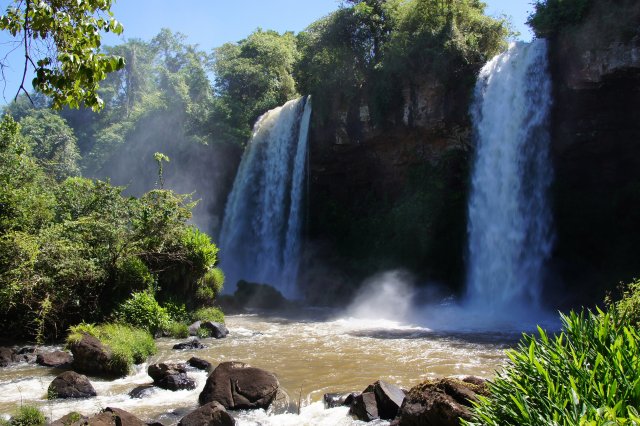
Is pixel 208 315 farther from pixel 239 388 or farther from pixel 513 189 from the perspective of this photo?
pixel 513 189

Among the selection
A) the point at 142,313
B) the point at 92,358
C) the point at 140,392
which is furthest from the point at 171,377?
the point at 142,313

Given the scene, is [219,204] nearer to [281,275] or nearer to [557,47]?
[281,275]

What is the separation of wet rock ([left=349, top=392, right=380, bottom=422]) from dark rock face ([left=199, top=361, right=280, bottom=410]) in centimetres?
144

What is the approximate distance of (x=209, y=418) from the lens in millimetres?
7301

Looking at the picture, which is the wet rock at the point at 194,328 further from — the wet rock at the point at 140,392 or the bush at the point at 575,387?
the bush at the point at 575,387

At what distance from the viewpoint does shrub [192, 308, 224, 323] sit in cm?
1644

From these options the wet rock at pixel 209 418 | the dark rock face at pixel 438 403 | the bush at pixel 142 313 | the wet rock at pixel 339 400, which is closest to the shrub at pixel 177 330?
the bush at pixel 142 313

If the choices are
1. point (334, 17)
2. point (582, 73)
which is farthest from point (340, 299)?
point (334, 17)

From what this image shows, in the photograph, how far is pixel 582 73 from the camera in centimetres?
1775

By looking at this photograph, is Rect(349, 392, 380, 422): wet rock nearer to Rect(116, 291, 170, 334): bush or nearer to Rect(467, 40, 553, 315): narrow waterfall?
Rect(116, 291, 170, 334): bush

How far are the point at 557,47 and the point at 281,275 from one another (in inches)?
598

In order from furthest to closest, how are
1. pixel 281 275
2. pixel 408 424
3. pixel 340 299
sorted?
pixel 281 275
pixel 340 299
pixel 408 424

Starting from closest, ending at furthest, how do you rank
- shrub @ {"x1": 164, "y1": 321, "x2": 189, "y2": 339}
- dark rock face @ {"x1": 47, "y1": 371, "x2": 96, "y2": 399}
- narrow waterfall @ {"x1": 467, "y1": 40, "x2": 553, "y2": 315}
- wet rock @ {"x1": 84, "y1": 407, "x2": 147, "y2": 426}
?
wet rock @ {"x1": 84, "y1": 407, "x2": 147, "y2": 426}, dark rock face @ {"x1": 47, "y1": 371, "x2": 96, "y2": 399}, shrub @ {"x1": 164, "y1": 321, "x2": 189, "y2": 339}, narrow waterfall @ {"x1": 467, "y1": 40, "x2": 553, "y2": 315}

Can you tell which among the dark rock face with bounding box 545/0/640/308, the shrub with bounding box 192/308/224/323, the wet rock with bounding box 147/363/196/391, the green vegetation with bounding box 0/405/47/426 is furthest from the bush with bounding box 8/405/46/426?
the dark rock face with bounding box 545/0/640/308
